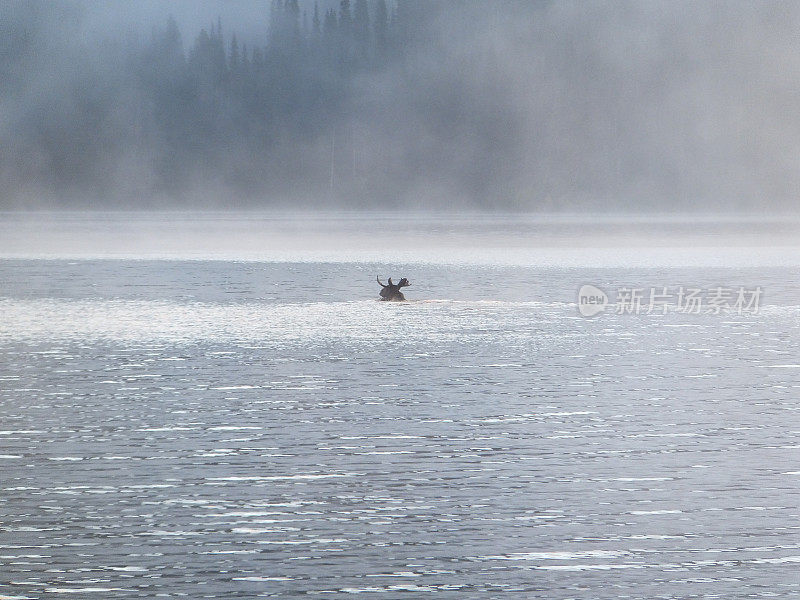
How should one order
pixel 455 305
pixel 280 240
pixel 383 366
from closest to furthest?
pixel 383 366, pixel 455 305, pixel 280 240

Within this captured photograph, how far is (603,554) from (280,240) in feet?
247

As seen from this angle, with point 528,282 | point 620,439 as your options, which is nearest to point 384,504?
point 620,439

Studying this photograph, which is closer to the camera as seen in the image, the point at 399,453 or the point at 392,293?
the point at 399,453

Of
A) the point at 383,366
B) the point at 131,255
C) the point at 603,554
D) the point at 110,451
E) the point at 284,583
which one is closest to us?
the point at 284,583

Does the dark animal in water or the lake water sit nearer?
the lake water

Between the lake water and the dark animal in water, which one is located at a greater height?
the dark animal in water

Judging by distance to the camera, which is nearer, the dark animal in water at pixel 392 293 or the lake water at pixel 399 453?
the lake water at pixel 399 453

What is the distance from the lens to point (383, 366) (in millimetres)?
21391

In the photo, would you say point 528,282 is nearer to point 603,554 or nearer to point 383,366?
point 383,366

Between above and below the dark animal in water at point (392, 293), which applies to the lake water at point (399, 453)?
below

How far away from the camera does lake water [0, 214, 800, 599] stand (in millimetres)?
9781

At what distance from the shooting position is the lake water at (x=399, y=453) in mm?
9781

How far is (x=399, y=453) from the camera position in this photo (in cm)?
1394

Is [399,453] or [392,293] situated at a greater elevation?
[392,293]
